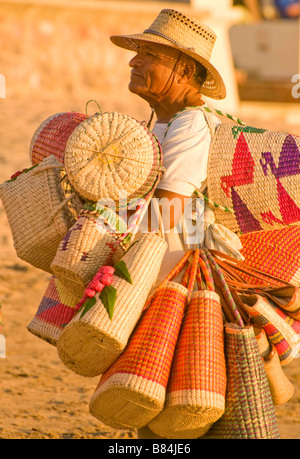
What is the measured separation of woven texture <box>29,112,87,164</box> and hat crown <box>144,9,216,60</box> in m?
0.47

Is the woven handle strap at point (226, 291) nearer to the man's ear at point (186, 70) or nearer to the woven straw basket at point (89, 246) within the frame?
the woven straw basket at point (89, 246)

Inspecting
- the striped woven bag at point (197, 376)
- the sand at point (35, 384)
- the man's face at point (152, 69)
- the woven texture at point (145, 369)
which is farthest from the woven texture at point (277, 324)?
the sand at point (35, 384)

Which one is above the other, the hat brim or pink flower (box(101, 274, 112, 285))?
the hat brim

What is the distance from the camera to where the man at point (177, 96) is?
8.60 ft

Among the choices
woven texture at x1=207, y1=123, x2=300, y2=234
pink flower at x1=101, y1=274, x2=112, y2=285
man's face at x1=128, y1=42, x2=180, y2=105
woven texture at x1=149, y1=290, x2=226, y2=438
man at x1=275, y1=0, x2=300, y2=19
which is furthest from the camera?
man at x1=275, y1=0, x2=300, y2=19

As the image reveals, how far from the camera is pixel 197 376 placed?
2.34m

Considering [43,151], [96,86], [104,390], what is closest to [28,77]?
[96,86]

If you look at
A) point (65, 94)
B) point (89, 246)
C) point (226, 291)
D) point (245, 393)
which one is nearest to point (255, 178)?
point (226, 291)

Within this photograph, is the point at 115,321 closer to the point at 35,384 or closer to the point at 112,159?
the point at 112,159

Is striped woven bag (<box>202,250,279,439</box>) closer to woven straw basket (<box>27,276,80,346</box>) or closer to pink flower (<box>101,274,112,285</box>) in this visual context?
pink flower (<box>101,274,112,285</box>)

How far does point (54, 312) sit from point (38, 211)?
416 mm

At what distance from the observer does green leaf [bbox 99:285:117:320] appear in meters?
2.38

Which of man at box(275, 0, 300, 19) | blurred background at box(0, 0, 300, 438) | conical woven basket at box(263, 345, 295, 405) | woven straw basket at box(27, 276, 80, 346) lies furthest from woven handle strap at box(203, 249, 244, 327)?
man at box(275, 0, 300, 19)

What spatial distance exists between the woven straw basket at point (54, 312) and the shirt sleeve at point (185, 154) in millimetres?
612
